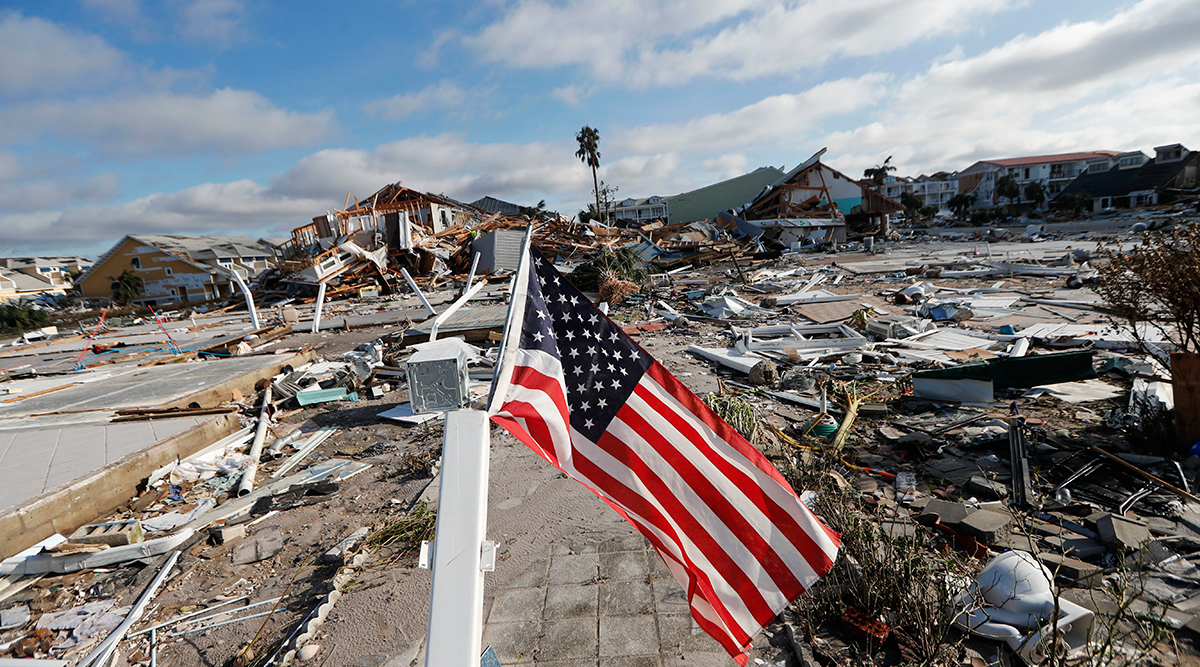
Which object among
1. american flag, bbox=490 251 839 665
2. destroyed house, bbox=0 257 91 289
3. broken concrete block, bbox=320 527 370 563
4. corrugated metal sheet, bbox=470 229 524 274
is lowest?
broken concrete block, bbox=320 527 370 563

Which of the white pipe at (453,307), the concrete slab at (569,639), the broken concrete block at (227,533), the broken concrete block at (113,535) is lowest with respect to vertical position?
the concrete slab at (569,639)

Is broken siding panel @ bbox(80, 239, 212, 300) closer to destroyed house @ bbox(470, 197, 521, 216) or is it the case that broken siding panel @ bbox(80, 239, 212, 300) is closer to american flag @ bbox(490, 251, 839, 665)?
destroyed house @ bbox(470, 197, 521, 216)

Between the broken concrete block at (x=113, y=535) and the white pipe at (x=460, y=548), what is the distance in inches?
206

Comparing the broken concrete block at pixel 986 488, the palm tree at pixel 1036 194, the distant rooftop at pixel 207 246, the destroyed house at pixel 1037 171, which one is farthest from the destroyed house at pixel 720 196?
the broken concrete block at pixel 986 488

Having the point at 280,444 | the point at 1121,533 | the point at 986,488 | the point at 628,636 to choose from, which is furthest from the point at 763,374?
the point at 280,444

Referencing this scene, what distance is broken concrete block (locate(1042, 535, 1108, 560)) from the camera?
13.7ft

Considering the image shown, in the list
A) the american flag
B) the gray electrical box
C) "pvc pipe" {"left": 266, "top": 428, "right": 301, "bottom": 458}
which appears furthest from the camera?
"pvc pipe" {"left": 266, "top": 428, "right": 301, "bottom": 458}

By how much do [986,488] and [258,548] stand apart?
709 centimetres

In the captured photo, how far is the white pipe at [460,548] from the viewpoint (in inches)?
63.4

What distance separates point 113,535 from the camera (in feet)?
16.7

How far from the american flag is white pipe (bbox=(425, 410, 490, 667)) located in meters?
0.36

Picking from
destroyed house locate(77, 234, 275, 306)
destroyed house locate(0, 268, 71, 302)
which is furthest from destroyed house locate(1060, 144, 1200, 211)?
destroyed house locate(0, 268, 71, 302)

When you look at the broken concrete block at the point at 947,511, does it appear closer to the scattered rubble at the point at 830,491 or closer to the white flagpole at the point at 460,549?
the scattered rubble at the point at 830,491

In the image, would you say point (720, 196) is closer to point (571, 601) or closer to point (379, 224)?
point (379, 224)
